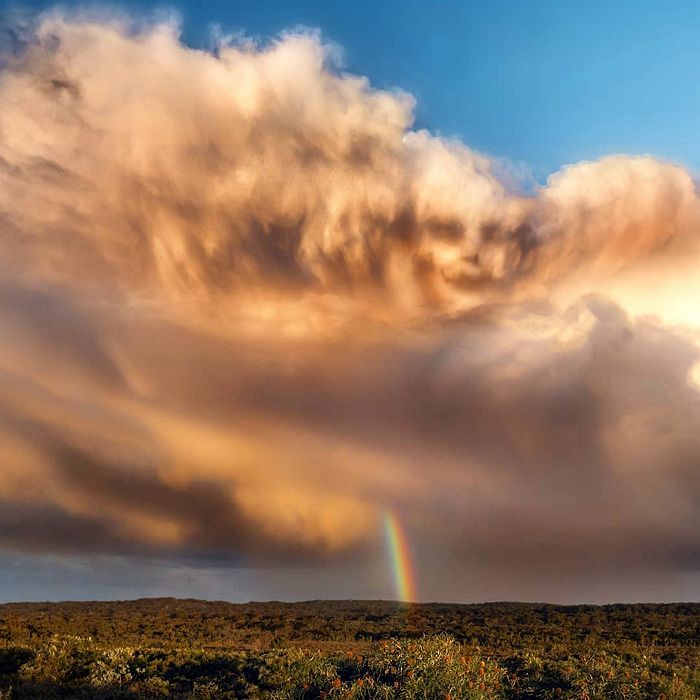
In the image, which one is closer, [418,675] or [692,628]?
[418,675]

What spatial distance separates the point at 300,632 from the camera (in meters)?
59.2

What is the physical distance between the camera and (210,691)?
751 inches

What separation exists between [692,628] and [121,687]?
2163 inches

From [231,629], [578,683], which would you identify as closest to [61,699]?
[578,683]

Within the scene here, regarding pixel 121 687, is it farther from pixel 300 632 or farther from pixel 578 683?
pixel 300 632

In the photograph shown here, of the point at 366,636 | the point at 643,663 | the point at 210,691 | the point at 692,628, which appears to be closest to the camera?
the point at 210,691

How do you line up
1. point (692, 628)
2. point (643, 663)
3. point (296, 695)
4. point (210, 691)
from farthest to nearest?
point (692, 628) → point (643, 663) → point (210, 691) → point (296, 695)

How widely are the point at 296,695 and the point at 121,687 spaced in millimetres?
5724

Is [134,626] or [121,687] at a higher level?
[134,626]

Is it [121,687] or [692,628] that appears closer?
[121,687]

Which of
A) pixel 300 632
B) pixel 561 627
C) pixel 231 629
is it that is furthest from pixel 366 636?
pixel 561 627

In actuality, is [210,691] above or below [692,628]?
below

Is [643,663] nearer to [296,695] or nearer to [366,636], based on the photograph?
[296,695]

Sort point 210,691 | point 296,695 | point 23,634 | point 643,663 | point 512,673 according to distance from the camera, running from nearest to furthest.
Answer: point 296,695 < point 210,691 < point 512,673 < point 643,663 < point 23,634
